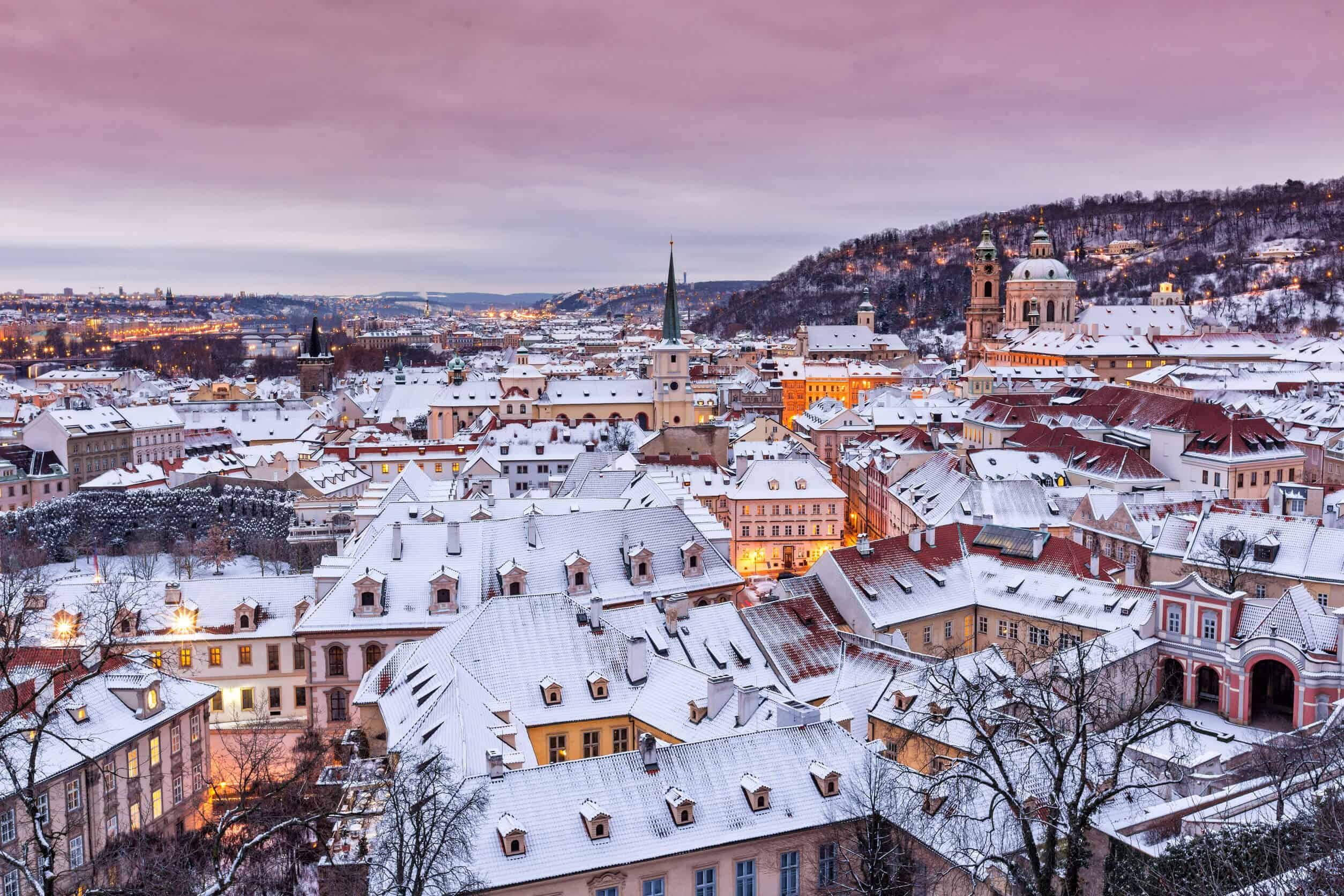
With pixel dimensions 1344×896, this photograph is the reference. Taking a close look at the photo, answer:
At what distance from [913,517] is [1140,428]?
24.7 m

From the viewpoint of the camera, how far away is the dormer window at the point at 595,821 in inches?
951

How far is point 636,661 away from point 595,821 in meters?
9.95

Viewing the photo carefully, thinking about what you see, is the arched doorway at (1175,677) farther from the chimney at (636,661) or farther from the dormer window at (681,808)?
the dormer window at (681,808)

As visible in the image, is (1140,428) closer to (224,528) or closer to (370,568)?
(370,568)

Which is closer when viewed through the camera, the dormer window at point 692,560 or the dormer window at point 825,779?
the dormer window at point 825,779

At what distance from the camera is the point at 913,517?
66000 mm

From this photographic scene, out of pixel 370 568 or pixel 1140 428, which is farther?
pixel 1140 428

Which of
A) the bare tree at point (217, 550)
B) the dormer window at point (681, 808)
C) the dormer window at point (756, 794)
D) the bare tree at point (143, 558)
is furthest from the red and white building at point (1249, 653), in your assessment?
the bare tree at point (217, 550)

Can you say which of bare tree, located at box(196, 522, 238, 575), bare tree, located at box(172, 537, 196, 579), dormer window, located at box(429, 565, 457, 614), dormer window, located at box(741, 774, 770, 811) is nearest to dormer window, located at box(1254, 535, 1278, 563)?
dormer window, located at box(741, 774, 770, 811)

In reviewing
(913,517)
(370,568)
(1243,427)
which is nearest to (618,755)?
(370,568)

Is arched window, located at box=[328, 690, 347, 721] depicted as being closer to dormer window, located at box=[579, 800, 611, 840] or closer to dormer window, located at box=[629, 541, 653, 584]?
dormer window, located at box=[629, 541, 653, 584]

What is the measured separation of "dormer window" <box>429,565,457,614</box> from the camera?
135ft

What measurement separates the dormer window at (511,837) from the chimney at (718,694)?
8639 millimetres

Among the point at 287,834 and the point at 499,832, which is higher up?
the point at 499,832
